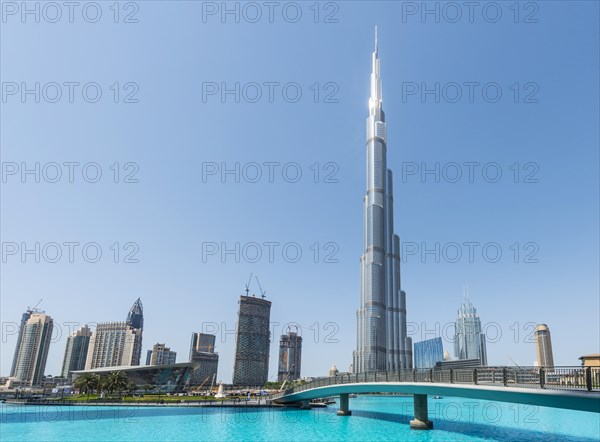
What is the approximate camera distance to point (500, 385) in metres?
30.1

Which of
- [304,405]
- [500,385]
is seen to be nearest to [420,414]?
[500,385]

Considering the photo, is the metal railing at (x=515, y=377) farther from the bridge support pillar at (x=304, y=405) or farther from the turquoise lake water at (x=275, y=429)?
the bridge support pillar at (x=304, y=405)

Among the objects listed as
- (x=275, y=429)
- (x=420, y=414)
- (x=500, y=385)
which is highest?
(x=500, y=385)

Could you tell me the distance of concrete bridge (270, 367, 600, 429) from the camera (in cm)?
2441

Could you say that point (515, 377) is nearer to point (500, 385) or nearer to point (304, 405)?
point (500, 385)

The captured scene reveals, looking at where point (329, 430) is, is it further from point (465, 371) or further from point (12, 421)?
point (12, 421)

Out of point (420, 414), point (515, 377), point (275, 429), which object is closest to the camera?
point (515, 377)

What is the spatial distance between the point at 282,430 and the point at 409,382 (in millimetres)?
14709

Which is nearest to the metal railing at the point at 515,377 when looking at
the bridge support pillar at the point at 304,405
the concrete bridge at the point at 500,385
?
the concrete bridge at the point at 500,385

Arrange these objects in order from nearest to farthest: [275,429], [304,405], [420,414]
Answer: [420,414], [275,429], [304,405]

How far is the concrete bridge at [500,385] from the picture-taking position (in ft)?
80.1

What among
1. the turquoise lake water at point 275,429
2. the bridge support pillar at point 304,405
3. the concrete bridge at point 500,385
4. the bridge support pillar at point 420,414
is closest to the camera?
the concrete bridge at point 500,385

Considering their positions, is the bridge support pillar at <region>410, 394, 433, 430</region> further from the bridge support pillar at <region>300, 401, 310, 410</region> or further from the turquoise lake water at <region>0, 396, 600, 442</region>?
the bridge support pillar at <region>300, 401, 310, 410</region>

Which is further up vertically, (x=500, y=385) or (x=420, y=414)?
(x=500, y=385)
